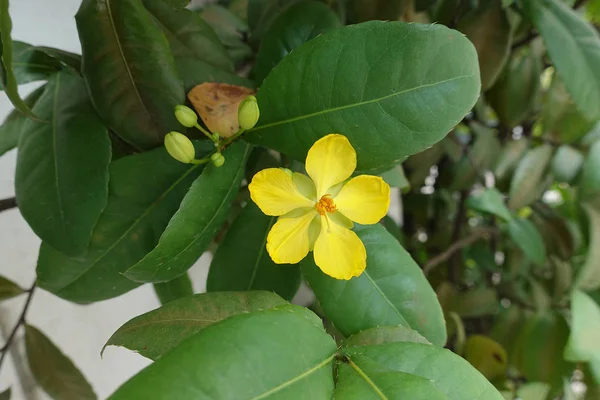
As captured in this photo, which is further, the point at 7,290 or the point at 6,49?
the point at 7,290

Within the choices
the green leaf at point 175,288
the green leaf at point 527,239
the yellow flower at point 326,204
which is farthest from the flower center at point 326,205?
the green leaf at point 527,239

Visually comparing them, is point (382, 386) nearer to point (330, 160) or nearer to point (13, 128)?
point (330, 160)

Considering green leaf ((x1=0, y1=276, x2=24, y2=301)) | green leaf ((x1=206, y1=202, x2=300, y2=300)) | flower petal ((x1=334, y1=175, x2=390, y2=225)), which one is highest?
flower petal ((x1=334, y1=175, x2=390, y2=225))

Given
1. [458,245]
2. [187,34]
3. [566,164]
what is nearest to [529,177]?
[566,164]

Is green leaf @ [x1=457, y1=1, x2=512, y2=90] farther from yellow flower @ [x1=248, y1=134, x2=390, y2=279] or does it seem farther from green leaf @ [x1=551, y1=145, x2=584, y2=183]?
yellow flower @ [x1=248, y1=134, x2=390, y2=279]

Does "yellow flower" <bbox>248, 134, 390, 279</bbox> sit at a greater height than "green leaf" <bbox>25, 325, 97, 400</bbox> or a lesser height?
greater

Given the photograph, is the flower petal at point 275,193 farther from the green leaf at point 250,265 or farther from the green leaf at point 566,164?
the green leaf at point 566,164

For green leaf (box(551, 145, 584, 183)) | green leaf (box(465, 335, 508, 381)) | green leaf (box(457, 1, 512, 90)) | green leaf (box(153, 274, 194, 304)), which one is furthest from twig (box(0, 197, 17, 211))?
green leaf (box(551, 145, 584, 183))
